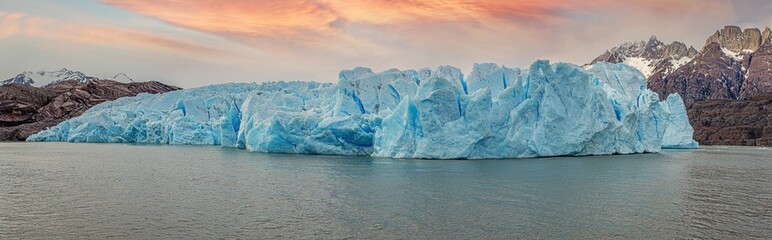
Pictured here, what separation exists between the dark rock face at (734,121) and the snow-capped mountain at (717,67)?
112 ft

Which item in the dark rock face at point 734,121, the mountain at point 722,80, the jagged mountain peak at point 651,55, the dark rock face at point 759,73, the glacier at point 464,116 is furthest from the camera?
the jagged mountain peak at point 651,55

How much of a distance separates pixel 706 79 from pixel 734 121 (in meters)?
48.7

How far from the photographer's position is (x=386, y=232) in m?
9.45

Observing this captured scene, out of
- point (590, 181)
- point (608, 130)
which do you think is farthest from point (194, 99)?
point (590, 181)

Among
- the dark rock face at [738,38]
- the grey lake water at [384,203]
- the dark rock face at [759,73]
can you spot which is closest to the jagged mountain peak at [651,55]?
the dark rock face at [738,38]

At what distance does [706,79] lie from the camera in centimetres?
12219

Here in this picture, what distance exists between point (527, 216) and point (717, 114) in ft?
286

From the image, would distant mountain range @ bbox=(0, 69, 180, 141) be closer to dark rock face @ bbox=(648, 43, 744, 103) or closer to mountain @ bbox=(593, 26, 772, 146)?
mountain @ bbox=(593, 26, 772, 146)

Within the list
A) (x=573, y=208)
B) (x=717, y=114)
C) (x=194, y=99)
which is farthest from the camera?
(x=717, y=114)

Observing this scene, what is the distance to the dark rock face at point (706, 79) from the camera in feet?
395

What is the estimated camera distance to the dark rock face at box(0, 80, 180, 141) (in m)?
68.8

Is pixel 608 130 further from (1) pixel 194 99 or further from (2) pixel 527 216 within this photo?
(1) pixel 194 99

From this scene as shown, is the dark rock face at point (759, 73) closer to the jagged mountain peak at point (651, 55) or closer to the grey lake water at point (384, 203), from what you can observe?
the jagged mountain peak at point (651, 55)

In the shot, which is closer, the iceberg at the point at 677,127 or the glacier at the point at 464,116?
the glacier at the point at 464,116
